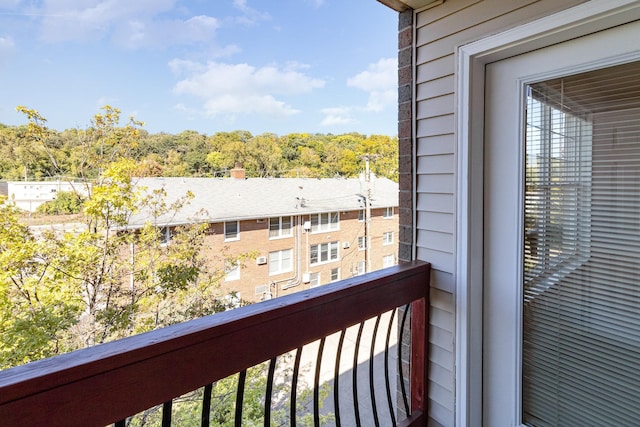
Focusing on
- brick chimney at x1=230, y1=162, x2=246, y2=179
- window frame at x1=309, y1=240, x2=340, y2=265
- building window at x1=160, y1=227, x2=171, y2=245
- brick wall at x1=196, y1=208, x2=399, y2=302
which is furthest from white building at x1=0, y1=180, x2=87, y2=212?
window frame at x1=309, y1=240, x2=340, y2=265

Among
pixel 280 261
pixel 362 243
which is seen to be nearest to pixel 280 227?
pixel 280 261

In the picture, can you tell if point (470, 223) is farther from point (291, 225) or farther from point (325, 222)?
point (325, 222)

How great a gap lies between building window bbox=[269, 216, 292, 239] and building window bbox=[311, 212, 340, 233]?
0.84 meters

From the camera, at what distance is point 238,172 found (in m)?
10.8

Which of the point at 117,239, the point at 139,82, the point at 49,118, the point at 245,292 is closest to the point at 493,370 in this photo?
the point at 117,239

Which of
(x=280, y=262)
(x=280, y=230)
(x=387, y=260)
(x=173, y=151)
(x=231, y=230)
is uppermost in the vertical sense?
(x=173, y=151)

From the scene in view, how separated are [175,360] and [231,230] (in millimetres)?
8601

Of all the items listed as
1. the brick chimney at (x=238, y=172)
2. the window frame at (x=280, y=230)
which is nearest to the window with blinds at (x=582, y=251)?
the window frame at (x=280, y=230)

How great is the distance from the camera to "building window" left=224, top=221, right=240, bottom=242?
9018 mm

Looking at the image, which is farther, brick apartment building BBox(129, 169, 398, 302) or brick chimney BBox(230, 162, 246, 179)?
brick chimney BBox(230, 162, 246, 179)

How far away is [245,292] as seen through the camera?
30.7 ft

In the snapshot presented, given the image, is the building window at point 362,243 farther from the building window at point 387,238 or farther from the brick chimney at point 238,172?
the brick chimney at point 238,172

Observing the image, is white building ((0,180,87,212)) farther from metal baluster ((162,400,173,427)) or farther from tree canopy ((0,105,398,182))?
metal baluster ((162,400,173,427))

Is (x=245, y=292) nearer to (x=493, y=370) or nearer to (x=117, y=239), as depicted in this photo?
(x=117, y=239)
